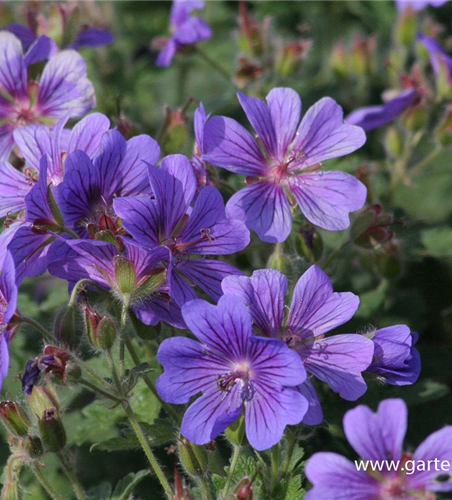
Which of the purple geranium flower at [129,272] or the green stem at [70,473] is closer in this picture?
the purple geranium flower at [129,272]

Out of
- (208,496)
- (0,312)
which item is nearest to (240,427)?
(208,496)

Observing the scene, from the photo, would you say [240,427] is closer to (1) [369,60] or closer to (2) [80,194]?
(2) [80,194]

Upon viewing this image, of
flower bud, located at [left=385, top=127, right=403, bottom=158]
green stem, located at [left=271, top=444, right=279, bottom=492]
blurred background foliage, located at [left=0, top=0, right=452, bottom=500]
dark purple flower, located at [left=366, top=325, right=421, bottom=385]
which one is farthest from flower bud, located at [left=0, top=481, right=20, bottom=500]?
flower bud, located at [left=385, top=127, right=403, bottom=158]

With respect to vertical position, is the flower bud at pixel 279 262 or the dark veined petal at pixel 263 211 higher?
the dark veined petal at pixel 263 211

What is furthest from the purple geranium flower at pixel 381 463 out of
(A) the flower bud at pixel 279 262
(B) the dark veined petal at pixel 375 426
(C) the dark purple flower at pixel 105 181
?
(C) the dark purple flower at pixel 105 181

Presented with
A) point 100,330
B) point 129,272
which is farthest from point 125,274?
point 100,330

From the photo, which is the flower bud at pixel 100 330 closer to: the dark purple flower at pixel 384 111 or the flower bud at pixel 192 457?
the flower bud at pixel 192 457
